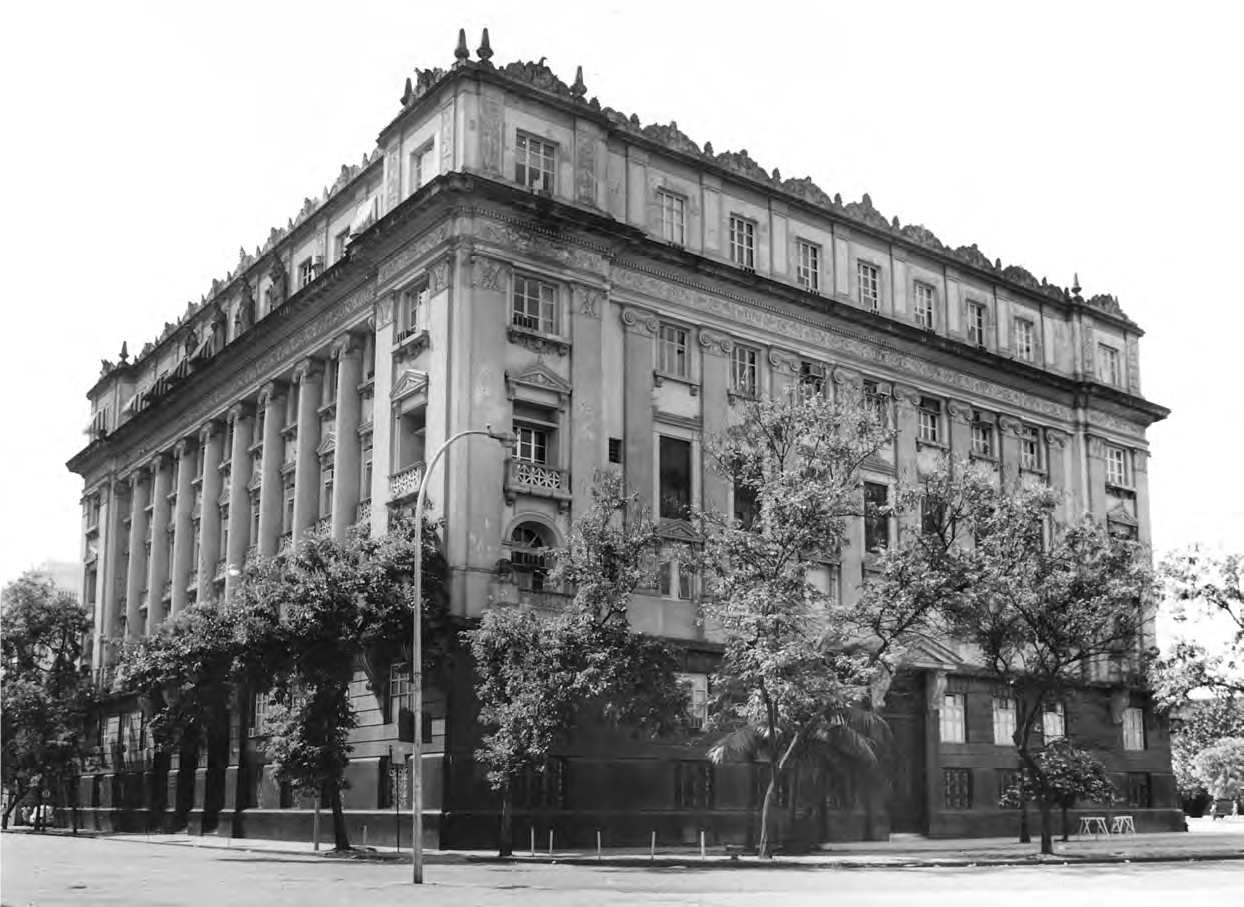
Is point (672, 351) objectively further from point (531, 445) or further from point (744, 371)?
point (531, 445)

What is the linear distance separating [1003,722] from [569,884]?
34753mm

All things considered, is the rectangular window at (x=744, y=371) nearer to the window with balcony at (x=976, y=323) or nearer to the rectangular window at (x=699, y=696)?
the rectangular window at (x=699, y=696)

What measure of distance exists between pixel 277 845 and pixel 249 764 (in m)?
8.49

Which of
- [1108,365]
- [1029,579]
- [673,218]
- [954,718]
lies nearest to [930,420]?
[954,718]

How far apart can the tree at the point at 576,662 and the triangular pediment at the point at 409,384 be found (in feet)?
28.1

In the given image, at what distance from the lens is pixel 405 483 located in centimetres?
4734

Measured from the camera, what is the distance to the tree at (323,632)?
41.2 metres

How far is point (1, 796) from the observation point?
86.4m

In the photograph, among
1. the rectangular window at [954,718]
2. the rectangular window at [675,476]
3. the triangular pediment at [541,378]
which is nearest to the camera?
the triangular pediment at [541,378]

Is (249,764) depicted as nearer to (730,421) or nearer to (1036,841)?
(730,421)

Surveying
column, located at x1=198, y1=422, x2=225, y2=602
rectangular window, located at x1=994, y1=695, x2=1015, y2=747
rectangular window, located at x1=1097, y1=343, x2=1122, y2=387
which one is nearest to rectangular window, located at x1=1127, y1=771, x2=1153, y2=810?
rectangular window, located at x1=994, y1=695, x2=1015, y2=747

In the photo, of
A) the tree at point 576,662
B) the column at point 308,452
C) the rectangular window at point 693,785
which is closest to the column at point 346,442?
the column at point 308,452

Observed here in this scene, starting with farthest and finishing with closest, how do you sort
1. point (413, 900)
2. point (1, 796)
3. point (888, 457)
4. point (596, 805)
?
point (1, 796)
point (888, 457)
point (596, 805)
point (413, 900)

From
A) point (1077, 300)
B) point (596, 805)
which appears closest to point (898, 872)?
point (596, 805)
